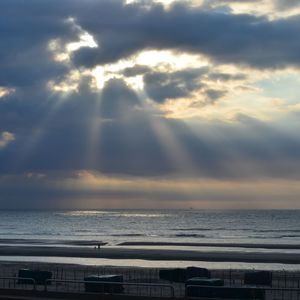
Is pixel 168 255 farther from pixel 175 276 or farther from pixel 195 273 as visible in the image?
pixel 195 273

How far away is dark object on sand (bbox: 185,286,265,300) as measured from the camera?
2631cm

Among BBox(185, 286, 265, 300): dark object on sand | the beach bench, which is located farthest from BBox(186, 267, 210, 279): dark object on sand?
BBox(185, 286, 265, 300): dark object on sand

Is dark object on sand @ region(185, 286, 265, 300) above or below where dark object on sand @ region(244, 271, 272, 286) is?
above

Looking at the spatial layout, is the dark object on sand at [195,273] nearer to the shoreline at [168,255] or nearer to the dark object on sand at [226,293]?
the dark object on sand at [226,293]

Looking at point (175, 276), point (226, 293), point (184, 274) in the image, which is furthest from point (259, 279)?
point (226, 293)

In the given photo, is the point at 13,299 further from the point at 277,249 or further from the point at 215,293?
the point at 277,249

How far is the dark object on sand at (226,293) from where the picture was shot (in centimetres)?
2631

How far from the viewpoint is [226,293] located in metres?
26.9

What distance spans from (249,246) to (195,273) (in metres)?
53.3

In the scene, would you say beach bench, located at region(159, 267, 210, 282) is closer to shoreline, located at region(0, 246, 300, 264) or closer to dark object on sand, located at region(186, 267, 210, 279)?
dark object on sand, located at region(186, 267, 210, 279)

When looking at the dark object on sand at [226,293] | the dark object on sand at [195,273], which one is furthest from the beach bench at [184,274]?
the dark object on sand at [226,293]

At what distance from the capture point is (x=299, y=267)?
61.7m

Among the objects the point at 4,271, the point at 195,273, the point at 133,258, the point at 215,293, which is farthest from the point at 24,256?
the point at 215,293

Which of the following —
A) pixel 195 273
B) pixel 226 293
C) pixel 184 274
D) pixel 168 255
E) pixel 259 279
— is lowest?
pixel 168 255
